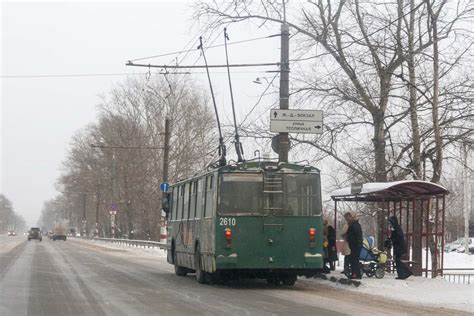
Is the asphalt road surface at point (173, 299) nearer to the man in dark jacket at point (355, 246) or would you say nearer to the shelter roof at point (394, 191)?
the man in dark jacket at point (355, 246)

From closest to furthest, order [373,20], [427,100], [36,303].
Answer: [36,303] → [427,100] → [373,20]

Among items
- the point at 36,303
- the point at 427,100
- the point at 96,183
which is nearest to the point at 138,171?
the point at 96,183

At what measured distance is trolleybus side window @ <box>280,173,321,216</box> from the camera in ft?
49.2

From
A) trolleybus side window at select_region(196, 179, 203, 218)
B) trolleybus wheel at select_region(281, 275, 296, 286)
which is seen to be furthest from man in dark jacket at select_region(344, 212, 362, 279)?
trolleybus side window at select_region(196, 179, 203, 218)

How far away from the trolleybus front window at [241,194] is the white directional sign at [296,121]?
299cm

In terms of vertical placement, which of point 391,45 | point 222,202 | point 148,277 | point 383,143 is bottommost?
point 148,277

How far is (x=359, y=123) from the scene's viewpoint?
22281 millimetres

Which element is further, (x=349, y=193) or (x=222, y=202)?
(x=349, y=193)

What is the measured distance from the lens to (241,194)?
587 inches

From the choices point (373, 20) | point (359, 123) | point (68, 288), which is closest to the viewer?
point (68, 288)

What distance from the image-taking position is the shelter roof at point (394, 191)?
15.9m

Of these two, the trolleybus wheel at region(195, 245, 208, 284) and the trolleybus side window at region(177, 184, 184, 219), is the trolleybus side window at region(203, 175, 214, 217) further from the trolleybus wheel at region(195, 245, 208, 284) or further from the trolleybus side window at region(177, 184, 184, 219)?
the trolleybus side window at region(177, 184, 184, 219)

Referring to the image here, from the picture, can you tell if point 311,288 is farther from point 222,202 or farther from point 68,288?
point 68,288

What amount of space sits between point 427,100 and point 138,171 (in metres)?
43.4
